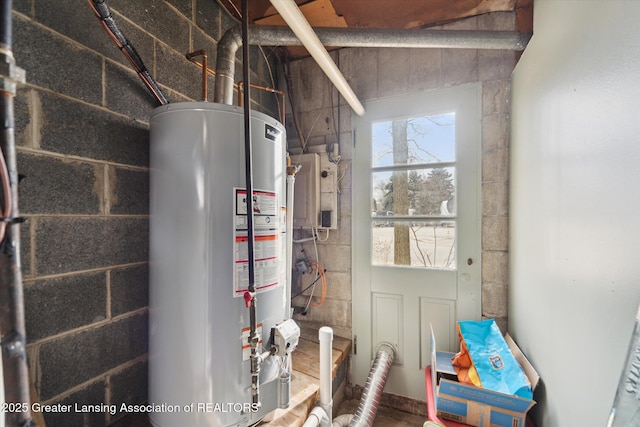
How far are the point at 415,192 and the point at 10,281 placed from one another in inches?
74.1

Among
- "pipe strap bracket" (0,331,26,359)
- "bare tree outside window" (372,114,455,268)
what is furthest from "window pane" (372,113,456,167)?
"pipe strap bracket" (0,331,26,359)

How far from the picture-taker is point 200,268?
0.86 metres

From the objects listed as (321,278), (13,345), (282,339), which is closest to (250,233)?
(282,339)

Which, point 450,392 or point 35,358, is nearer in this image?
point 35,358

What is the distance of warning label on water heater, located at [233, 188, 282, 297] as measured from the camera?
895 millimetres

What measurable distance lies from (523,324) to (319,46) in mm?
1731

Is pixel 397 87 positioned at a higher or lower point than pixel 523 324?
higher

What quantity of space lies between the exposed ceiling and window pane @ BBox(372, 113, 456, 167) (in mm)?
634

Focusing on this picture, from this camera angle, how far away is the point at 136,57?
102cm

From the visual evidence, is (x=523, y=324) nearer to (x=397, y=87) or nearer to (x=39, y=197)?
(x=397, y=87)

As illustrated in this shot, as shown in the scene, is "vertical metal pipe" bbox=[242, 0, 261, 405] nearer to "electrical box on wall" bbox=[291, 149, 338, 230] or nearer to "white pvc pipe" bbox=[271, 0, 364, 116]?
"white pvc pipe" bbox=[271, 0, 364, 116]

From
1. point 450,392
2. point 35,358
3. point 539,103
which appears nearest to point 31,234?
point 35,358

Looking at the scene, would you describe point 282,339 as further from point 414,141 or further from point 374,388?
point 414,141

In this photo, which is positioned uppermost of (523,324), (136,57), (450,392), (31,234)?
(136,57)
